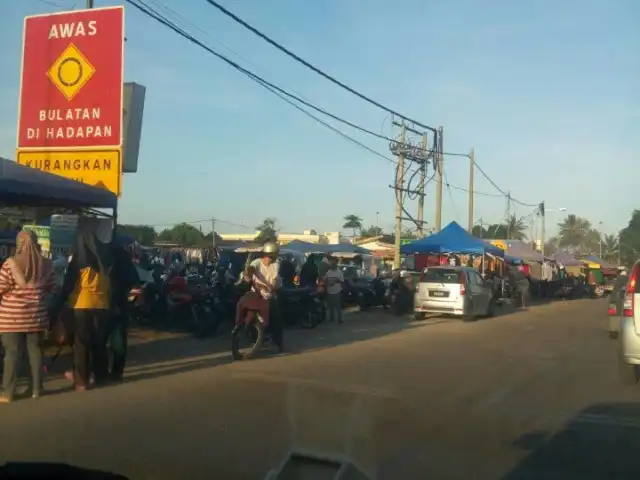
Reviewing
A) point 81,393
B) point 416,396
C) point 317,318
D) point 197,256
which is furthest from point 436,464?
point 197,256

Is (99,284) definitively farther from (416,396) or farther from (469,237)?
(469,237)

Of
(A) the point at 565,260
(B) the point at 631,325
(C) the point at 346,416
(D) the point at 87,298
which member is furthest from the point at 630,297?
(A) the point at 565,260

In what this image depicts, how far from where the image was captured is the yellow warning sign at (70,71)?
11.7 meters

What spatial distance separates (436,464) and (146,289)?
10.2m

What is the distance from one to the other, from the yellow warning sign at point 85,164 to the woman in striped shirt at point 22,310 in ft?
10.0

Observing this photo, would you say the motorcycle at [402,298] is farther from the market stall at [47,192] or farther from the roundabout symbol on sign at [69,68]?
the roundabout symbol on sign at [69,68]

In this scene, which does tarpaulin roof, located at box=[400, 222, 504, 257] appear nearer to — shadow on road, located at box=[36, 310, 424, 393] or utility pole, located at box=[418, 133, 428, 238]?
utility pole, located at box=[418, 133, 428, 238]

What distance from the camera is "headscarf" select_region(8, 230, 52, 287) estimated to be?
827cm

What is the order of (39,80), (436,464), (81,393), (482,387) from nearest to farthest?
(436,464), (81,393), (482,387), (39,80)

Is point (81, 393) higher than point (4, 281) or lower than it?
lower

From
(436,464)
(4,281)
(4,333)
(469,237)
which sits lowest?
(436,464)

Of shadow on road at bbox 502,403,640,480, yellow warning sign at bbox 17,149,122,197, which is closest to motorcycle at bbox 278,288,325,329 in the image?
yellow warning sign at bbox 17,149,122,197

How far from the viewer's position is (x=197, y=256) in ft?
133

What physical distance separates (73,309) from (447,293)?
1440 cm
